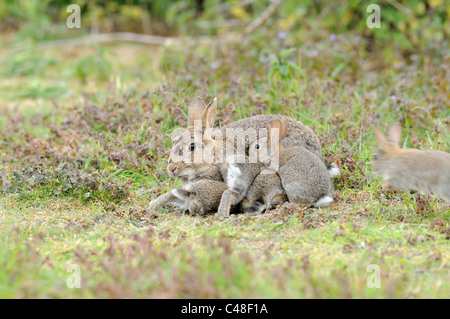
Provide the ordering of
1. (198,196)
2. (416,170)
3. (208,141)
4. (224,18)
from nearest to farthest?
(416,170)
(198,196)
(208,141)
(224,18)

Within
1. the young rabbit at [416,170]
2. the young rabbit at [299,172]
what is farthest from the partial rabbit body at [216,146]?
the young rabbit at [416,170]

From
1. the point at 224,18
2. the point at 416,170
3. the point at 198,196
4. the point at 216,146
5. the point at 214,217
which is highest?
the point at 224,18

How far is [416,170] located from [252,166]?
1.39 metres

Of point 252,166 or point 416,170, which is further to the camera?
point 252,166

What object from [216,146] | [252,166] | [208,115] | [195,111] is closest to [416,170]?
[252,166]

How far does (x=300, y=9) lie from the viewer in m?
10.3

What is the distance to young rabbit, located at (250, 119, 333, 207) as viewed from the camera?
4.82m

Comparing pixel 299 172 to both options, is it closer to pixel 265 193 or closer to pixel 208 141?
pixel 265 193

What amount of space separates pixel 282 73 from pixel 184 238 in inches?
132

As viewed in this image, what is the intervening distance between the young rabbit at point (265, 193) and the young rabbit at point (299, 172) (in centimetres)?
6

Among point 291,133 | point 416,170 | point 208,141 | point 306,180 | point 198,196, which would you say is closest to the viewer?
point 416,170

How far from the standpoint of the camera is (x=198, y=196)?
496 cm
